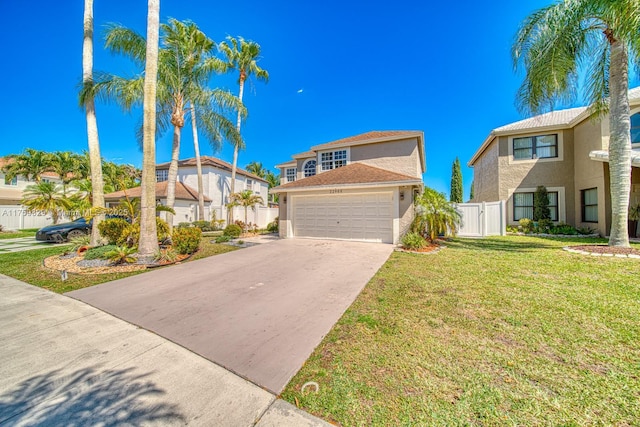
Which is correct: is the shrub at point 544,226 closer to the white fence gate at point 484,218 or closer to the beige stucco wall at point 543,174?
the beige stucco wall at point 543,174

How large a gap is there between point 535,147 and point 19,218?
125 feet

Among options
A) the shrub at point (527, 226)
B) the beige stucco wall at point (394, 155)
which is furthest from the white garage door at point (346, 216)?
the shrub at point (527, 226)

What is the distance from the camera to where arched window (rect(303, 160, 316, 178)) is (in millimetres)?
18005

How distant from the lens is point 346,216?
38.7ft

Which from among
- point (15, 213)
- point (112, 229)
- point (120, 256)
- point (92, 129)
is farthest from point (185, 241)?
point (15, 213)

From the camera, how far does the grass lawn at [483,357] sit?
1.95 meters

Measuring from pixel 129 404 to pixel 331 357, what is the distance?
192 centimetres

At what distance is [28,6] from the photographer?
9656 mm

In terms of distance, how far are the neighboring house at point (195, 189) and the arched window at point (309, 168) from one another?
4.06 m

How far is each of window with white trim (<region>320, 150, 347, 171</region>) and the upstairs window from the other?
34.7ft

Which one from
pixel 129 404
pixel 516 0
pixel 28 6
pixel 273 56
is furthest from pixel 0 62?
pixel 516 0

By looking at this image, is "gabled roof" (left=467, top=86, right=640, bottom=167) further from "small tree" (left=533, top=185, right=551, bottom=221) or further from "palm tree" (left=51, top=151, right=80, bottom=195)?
"palm tree" (left=51, top=151, right=80, bottom=195)

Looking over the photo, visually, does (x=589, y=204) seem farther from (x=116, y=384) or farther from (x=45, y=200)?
(x=45, y=200)

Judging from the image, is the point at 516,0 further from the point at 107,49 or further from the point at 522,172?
the point at 107,49
